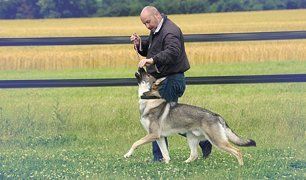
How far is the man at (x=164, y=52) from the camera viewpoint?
30.7ft

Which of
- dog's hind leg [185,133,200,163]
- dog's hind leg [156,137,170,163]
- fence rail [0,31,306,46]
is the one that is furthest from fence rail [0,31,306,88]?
dog's hind leg [156,137,170,163]

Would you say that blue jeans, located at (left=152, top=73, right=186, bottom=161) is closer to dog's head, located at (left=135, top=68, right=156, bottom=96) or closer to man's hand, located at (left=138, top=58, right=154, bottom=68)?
dog's head, located at (left=135, top=68, right=156, bottom=96)

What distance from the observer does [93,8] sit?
37500mm

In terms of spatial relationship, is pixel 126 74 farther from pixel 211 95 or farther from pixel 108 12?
pixel 108 12

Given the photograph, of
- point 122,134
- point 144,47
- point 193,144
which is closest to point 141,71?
point 144,47

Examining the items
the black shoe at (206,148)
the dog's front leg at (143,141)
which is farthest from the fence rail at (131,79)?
the dog's front leg at (143,141)

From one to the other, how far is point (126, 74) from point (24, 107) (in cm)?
627

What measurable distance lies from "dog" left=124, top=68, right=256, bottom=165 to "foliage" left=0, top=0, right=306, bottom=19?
19961 millimetres

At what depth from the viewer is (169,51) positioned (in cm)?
930

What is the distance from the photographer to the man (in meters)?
9.36

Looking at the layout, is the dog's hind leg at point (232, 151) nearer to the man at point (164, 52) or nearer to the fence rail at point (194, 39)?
the man at point (164, 52)

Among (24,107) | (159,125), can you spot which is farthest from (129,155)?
(24,107)

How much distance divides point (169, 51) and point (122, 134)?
2778mm

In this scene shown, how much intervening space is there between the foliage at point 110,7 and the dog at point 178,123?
1996cm
